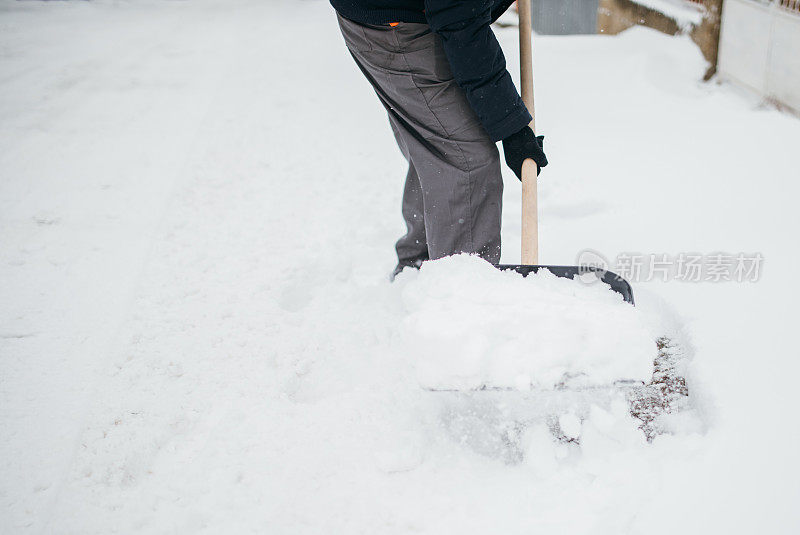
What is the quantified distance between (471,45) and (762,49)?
232 centimetres

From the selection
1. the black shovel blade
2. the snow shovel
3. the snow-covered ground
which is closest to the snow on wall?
the snow-covered ground

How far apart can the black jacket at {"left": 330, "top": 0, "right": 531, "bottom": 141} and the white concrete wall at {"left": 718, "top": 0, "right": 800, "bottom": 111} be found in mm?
1996

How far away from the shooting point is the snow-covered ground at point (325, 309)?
60.9 inches

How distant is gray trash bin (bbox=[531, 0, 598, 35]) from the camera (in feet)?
14.1

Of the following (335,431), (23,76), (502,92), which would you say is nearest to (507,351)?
(335,431)

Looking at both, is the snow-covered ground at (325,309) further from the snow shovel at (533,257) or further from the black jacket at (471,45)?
the black jacket at (471,45)

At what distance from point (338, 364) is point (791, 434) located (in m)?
1.22

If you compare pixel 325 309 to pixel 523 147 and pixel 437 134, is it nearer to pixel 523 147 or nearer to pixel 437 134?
pixel 437 134

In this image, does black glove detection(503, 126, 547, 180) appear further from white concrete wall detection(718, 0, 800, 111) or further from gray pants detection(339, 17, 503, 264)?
white concrete wall detection(718, 0, 800, 111)

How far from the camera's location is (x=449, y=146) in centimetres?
184

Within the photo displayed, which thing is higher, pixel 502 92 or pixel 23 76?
pixel 502 92

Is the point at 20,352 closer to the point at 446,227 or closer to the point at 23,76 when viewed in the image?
the point at 446,227

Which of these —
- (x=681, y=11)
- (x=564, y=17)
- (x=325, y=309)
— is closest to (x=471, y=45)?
(x=325, y=309)

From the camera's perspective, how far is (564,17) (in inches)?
177
